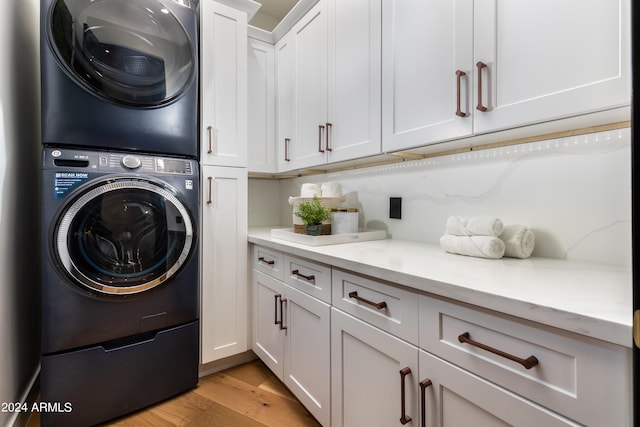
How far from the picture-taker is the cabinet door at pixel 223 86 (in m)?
1.66

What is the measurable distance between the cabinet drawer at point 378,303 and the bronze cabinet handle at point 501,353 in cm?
15

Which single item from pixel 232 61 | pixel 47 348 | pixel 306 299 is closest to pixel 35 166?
pixel 47 348

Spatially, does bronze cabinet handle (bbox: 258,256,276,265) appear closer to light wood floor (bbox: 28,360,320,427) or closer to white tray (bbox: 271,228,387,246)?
white tray (bbox: 271,228,387,246)

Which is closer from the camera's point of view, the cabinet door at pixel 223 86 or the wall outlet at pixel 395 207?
the wall outlet at pixel 395 207

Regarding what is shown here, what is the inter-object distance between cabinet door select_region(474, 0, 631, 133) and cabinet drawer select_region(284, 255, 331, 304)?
806 mm

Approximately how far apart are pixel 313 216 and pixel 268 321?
69 centimetres

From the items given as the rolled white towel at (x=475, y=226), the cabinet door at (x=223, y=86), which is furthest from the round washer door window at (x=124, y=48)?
the rolled white towel at (x=475, y=226)

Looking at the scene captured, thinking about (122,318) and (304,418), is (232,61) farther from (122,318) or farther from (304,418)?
(304,418)

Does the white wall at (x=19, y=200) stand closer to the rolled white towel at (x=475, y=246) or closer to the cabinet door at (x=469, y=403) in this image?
the cabinet door at (x=469, y=403)

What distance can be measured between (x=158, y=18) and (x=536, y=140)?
180 cm

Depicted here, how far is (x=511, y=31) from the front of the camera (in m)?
0.90

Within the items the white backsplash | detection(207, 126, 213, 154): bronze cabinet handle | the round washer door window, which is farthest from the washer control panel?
the white backsplash

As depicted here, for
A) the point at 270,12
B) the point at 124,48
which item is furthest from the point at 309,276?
the point at 270,12

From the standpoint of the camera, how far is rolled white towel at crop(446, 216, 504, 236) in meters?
1.02
